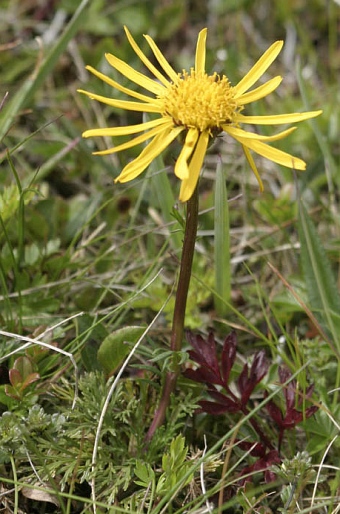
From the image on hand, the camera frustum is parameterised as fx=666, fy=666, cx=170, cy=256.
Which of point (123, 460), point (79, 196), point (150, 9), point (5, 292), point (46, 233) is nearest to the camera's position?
point (123, 460)

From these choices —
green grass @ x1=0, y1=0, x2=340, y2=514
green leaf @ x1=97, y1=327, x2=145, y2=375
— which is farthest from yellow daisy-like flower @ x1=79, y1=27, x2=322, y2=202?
green leaf @ x1=97, y1=327, x2=145, y2=375

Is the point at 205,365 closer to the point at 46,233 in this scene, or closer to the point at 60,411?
the point at 60,411

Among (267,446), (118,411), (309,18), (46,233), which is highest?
(309,18)

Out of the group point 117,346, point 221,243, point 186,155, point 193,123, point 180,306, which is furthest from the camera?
point 221,243

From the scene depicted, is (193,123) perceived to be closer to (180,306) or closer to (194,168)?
(194,168)

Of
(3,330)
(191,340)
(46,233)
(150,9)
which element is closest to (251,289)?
(191,340)

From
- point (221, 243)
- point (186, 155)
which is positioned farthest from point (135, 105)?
point (221, 243)

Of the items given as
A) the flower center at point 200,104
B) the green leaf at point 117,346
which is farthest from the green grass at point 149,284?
the flower center at point 200,104
